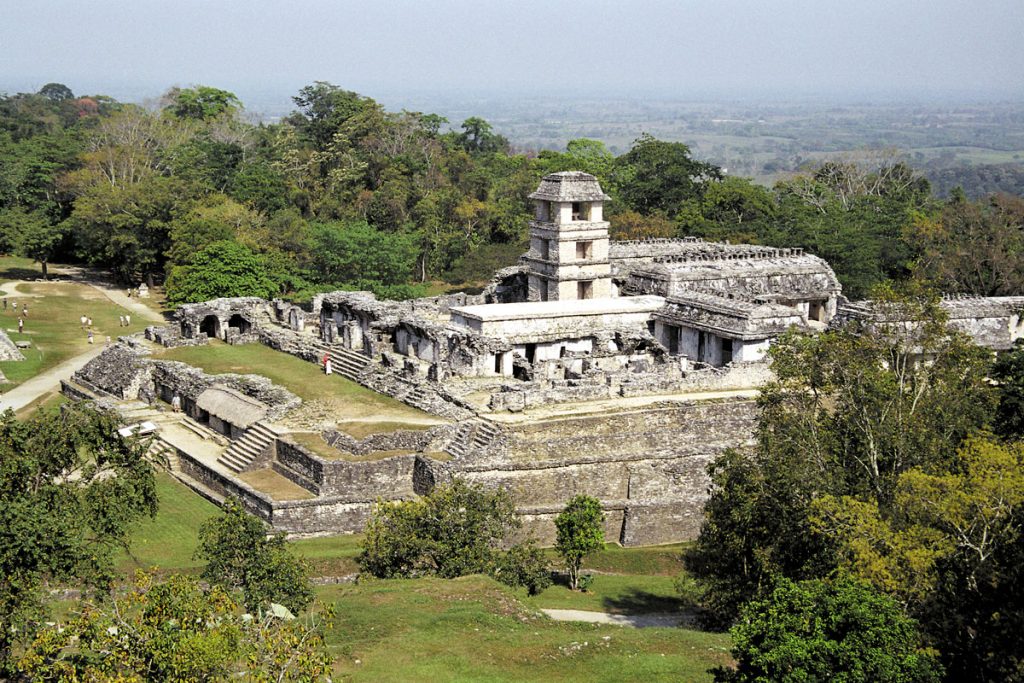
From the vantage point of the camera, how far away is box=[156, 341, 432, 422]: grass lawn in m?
35.0

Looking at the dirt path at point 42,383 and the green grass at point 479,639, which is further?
the dirt path at point 42,383

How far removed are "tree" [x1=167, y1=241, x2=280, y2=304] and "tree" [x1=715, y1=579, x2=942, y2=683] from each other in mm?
34260

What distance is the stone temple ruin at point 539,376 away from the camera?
105 ft

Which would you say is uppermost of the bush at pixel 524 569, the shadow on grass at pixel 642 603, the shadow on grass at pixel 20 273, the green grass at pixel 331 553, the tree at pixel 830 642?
the tree at pixel 830 642

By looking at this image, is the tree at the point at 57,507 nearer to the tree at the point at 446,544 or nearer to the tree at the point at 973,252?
the tree at the point at 446,544

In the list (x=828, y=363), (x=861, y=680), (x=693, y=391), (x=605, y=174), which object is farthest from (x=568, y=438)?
(x=605, y=174)

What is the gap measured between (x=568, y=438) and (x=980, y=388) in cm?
1063

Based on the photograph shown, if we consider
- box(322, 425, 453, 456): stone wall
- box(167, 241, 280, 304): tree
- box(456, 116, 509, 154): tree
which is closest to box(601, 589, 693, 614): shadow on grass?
box(322, 425, 453, 456): stone wall

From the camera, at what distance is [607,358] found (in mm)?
37812

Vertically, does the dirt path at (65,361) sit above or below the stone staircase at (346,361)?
below

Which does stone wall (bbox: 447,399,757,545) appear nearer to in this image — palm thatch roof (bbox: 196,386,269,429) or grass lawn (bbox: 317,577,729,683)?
palm thatch roof (bbox: 196,386,269,429)

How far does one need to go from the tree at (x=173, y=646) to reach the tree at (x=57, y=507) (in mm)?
1821

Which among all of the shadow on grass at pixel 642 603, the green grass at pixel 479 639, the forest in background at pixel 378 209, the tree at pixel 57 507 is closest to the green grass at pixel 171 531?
the green grass at pixel 479 639

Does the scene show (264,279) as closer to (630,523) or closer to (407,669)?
(630,523)
